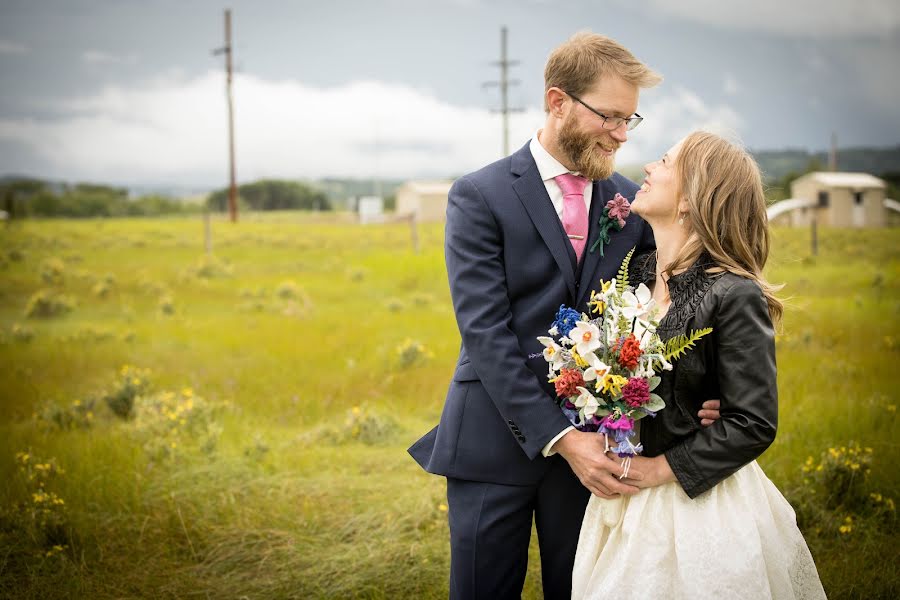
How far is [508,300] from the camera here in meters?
2.73

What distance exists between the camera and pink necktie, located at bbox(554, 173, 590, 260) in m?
2.81

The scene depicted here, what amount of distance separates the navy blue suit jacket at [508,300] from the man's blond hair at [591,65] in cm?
30

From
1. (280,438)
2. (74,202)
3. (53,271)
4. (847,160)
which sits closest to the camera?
(280,438)

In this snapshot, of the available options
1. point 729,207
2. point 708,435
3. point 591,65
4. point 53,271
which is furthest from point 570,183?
point 53,271

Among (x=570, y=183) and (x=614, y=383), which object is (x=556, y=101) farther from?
(x=614, y=383)

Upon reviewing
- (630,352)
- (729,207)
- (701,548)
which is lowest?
(701,548)

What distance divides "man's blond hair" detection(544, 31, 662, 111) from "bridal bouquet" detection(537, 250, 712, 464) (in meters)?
0.79

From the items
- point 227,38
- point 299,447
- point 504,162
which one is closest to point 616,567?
point 504,162

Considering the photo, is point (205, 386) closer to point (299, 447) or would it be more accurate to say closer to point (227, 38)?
point (299, 447)

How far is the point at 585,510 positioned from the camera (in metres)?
2.84

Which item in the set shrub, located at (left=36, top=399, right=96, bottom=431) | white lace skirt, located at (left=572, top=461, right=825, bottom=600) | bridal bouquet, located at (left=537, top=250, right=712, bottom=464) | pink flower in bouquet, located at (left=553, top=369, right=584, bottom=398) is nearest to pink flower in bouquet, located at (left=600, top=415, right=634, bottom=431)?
bridal bouquet, located at (left=537, top=250, right=712, bottom=464)

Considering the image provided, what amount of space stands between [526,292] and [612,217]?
41 centimetres

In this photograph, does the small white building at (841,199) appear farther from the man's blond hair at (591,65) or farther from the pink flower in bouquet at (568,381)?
the pink flower in bouquet at (568,381)

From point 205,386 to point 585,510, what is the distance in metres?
6.75
